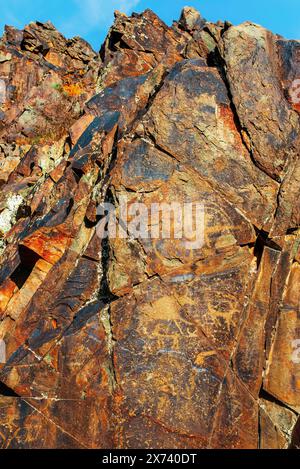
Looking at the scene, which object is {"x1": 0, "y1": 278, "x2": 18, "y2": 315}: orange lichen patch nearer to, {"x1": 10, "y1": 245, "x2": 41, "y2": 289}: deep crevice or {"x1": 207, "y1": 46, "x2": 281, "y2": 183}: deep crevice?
{"x1": 10, "y1": 245, "x2": 41, "y2": 289}: deep crevice

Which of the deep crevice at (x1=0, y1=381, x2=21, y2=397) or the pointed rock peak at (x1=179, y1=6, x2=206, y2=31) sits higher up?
the pointed rock peak at (x1=179, y1=6, x2=206, y2=31)

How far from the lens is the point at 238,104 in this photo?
650 cm

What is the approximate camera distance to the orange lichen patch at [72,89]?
18.0 m

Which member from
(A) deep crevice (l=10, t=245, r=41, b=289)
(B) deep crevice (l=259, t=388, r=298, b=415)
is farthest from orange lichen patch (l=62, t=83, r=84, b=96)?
(B) deep crevice (l=259, t=388, r=298, b=415)

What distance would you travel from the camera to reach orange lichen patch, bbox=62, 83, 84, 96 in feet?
59.1

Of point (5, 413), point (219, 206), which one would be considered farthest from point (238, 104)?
point (5, 413)

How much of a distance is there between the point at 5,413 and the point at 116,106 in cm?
648

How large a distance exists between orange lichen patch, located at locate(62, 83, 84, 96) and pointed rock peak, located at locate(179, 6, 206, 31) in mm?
4518

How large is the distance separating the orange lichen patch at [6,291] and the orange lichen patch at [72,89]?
1181cm

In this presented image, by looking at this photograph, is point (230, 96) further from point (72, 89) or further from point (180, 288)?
point (72, 89)

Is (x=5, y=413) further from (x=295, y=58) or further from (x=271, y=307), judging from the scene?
(x=295, y=58)

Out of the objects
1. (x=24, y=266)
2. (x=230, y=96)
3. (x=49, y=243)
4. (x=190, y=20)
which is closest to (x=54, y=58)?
(x=190, y=20)

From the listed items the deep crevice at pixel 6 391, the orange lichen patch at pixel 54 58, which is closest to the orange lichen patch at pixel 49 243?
the deep crevice at pixel 6 391

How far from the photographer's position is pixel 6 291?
25.0 ft
